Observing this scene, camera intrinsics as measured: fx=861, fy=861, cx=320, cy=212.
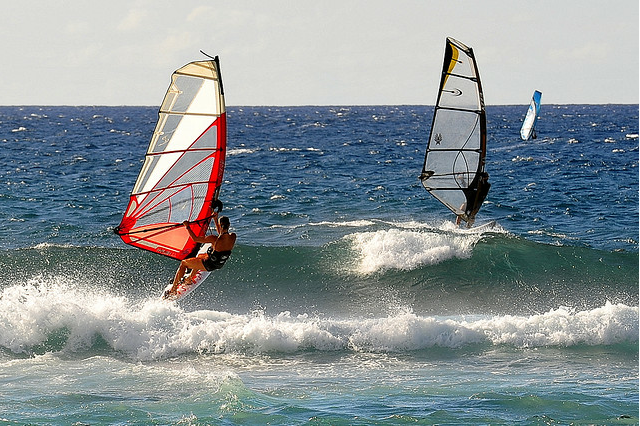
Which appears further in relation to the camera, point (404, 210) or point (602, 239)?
point (404, 210)

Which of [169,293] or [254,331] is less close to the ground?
[169,293]

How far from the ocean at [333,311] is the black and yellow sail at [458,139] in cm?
212

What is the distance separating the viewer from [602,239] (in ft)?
63.6

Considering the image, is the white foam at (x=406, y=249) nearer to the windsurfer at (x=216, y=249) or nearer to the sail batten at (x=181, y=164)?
the windsurfer at (x=216, y=249)

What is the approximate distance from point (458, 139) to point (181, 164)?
6.08 m

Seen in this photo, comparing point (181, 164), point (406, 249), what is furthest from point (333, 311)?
point (181, 164)

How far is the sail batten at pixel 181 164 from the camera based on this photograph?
9.03 m

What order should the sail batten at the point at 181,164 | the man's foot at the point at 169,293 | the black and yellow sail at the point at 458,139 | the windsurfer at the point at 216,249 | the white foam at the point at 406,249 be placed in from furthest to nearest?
the white foam at the point at 406,249, the black and yellow sail at the point at 458,139, the man's foot at the point at 169,293, the windsurfer at the point at 216,249, the sail batten at the point at 181,164

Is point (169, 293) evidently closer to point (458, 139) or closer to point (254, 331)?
point (254, 331)

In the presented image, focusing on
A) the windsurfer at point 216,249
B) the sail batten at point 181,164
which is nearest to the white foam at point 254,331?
the windsurfer at point 216,249

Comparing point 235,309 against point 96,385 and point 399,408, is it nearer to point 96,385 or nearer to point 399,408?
point 96,385

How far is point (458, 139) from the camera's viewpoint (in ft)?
45.6

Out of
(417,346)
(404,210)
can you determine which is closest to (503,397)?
(417,346)

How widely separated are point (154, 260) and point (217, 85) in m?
8.88
